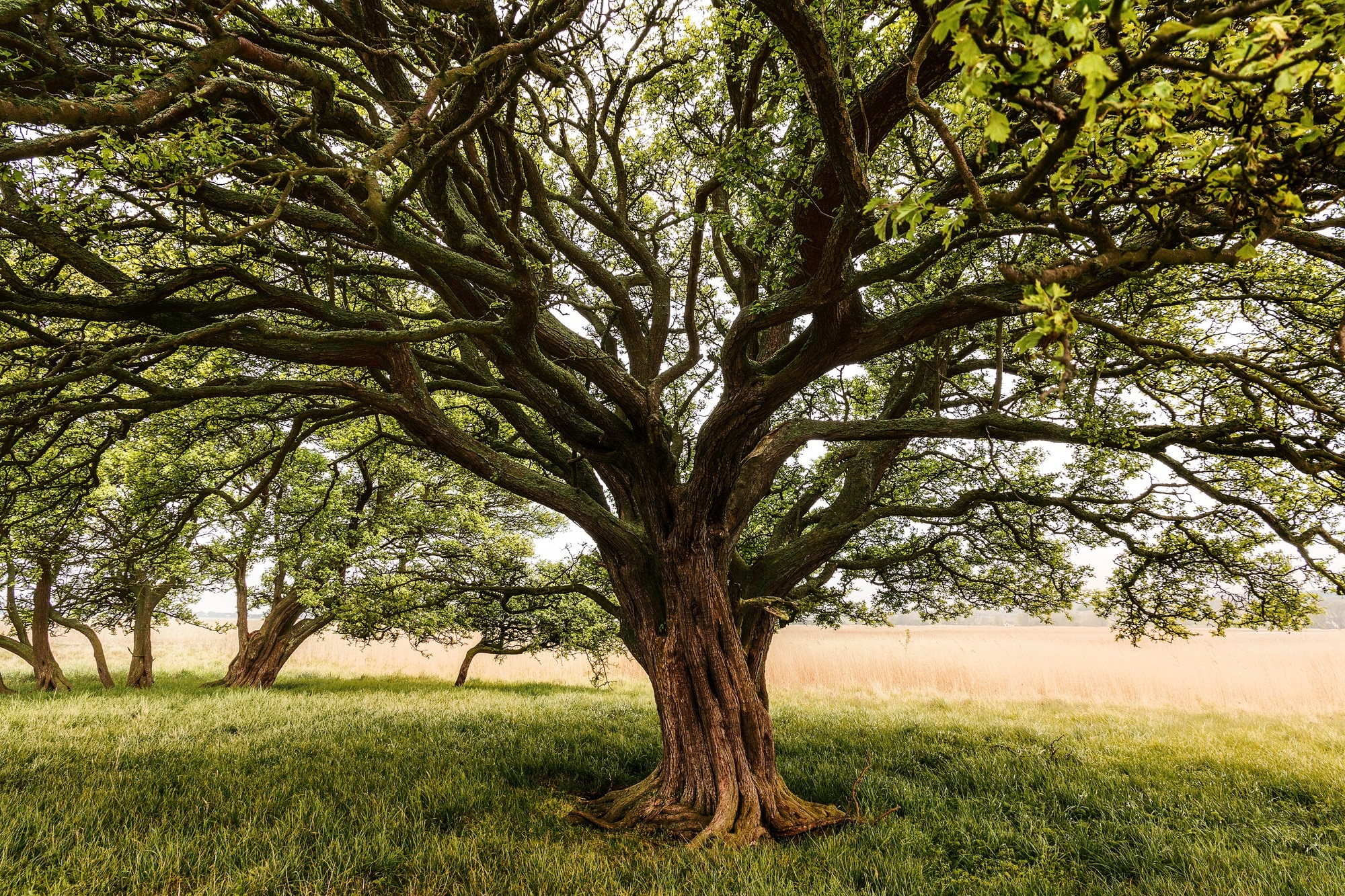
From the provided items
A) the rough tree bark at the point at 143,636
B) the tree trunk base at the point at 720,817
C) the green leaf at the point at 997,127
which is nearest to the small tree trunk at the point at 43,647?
the rough tree bark at the point at 143,636

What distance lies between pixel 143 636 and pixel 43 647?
2.37 metres

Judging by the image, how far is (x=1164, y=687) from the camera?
18656mm

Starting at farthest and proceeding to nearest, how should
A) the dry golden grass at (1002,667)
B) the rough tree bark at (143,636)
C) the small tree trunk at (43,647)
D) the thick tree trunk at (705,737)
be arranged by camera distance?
the dry golden grass at (1002,667) < the rough tree bark at (143,636) < the small tree trunk at (43,647) < the thick tree trunk at (705,737)

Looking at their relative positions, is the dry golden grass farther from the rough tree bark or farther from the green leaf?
the green leaf

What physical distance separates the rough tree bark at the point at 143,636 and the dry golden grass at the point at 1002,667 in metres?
5.43

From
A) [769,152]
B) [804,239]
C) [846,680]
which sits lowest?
[846,680]

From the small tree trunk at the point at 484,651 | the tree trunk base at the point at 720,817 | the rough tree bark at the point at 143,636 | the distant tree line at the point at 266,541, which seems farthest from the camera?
the rough tree bark at the point at 143,636

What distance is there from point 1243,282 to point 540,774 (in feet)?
36.1

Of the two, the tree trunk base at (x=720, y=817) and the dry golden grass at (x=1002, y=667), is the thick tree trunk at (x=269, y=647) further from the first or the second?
the tree trunk base at (x=720, y=817)

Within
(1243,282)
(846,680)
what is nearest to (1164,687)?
(846,680)

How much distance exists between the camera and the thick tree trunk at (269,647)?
17.0 metres

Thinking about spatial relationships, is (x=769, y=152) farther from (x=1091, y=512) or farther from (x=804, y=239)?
(x=1091, y=512)

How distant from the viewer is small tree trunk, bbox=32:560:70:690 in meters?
16.1

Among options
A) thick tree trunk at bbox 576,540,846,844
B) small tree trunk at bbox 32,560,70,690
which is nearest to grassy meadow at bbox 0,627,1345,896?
thick tree trunk at bbox 576,540,846,844
